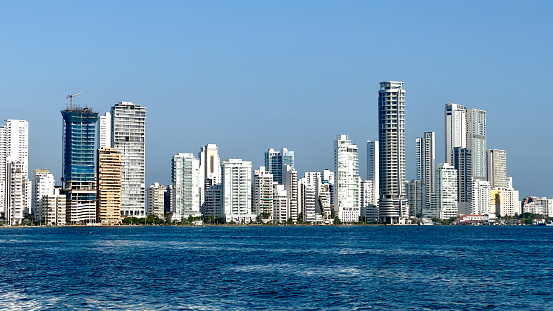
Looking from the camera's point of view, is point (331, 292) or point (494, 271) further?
point (494, 271)

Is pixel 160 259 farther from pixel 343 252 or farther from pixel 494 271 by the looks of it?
pixel 494 271

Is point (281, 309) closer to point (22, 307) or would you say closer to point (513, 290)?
point (22, 307)

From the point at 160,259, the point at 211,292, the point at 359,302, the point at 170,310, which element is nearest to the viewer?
the point at 170,310

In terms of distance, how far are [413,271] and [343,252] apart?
30919 mm

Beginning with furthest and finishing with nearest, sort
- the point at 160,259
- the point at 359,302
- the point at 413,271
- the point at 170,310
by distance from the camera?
the point at 160,259
the point at 413,271
the point at 359,302
the point at 170,310

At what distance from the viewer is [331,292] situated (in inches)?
2226

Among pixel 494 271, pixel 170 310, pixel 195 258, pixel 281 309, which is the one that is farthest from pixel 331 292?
pixel 195 258

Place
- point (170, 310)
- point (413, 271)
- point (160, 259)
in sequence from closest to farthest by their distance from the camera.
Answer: point (170, 310) → point (413, 271) → point (160, 259)

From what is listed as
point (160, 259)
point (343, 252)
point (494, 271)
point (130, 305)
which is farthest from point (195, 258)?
point (130, 305)

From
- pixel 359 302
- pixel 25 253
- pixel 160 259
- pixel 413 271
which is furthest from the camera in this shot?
pixel 25 253

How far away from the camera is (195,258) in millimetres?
90812

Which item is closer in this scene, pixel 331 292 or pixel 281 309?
pixel 281 309

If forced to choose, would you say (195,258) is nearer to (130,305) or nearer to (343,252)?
(343,252)

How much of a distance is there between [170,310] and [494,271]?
3700 cm
